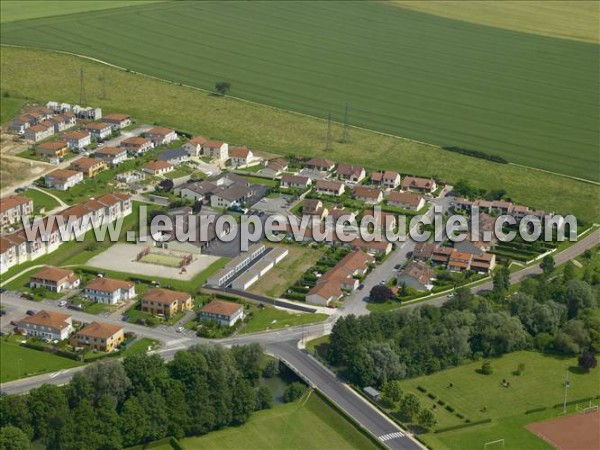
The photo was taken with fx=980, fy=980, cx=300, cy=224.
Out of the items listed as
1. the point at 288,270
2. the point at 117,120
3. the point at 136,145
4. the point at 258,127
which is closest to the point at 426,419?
the point at 288,270

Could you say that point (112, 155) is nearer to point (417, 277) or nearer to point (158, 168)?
point (158, 168)

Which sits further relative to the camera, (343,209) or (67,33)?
(67,33)

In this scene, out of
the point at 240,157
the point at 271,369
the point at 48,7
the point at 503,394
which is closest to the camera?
the point at 503,394

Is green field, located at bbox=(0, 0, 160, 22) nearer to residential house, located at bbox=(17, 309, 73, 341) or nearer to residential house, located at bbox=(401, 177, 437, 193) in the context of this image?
residential house, located at bbox=(401, 177, 437, 193)

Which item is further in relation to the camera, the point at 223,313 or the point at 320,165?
the point at 320,165

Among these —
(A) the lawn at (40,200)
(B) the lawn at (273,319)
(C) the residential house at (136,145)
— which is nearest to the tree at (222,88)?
(C) the residential house at (136,145)

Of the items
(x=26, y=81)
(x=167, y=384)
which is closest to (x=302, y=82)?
(x=26, y=81)

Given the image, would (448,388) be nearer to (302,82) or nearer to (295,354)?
(295,354)
